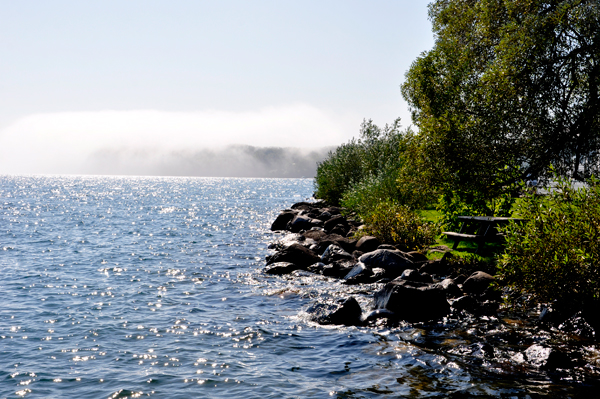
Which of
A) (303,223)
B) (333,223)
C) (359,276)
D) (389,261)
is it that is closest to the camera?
(359,276)

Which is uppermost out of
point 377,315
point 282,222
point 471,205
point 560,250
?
point 471,205

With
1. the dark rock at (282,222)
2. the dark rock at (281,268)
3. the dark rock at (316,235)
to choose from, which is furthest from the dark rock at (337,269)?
the dark rock at (282,222)

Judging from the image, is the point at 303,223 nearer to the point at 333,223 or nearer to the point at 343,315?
the point at 333,223

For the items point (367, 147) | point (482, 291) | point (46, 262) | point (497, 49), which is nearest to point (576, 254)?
point (482, 291)

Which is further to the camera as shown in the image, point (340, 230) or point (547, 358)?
point (340, 230)

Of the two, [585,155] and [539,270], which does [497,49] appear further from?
[539,270]

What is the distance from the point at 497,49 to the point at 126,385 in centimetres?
1850

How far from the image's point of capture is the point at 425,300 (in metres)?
12.9

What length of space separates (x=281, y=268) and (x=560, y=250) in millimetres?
12094

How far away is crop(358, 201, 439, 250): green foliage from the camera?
21766mm

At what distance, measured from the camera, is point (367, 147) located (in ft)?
152

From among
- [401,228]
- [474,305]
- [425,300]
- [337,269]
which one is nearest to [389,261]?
[337,269]

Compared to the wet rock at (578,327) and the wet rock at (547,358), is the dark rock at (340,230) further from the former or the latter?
the wet rock at (547,358)

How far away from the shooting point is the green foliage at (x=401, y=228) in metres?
21.8
